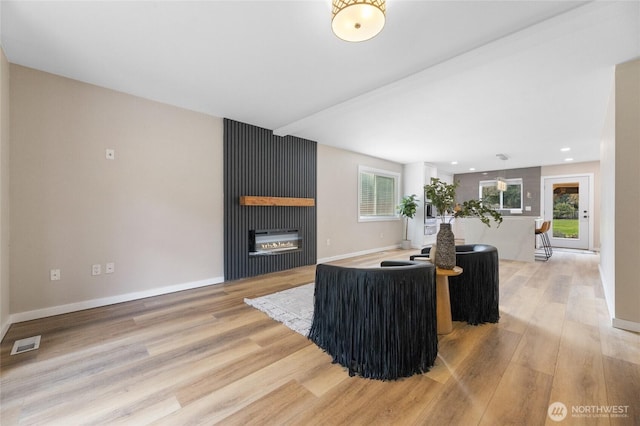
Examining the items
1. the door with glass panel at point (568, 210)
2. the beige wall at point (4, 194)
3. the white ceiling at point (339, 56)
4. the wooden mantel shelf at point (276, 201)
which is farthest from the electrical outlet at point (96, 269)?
the door with glass panel at point (568, 210)

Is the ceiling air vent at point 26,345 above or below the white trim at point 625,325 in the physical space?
below

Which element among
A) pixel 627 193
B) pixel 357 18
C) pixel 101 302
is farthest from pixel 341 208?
pixel 357 18

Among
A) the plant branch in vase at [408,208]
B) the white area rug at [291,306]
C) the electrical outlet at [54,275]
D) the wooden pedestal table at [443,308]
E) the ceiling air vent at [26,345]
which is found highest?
the plant branch in vase at [408,208]

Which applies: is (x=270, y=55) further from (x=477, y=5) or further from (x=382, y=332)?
(x=382, y=332)

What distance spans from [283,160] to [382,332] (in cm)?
369

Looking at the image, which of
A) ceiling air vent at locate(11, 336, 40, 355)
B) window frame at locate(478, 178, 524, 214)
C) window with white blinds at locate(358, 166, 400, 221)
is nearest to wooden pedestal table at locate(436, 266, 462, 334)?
ceiling air vent at locate(11, 336, 40, 355)

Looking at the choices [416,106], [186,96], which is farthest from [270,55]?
[416,106]

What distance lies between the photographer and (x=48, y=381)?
65.4 inches

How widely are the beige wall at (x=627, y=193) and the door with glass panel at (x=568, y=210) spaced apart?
6289 millimetres

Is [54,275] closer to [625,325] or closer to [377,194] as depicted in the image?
[625,325]

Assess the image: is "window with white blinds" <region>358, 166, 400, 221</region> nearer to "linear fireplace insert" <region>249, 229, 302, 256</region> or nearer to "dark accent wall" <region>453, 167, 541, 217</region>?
"linear fireplace insert" <region>249, 229, 302, 256</region>

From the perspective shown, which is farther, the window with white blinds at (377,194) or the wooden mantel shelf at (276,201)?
the window with white blinds at (377,194)

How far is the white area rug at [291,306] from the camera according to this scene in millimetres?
2463

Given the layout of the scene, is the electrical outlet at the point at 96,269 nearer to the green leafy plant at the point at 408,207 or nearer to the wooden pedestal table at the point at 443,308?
the wooden pedestal table at the point at 443,308
